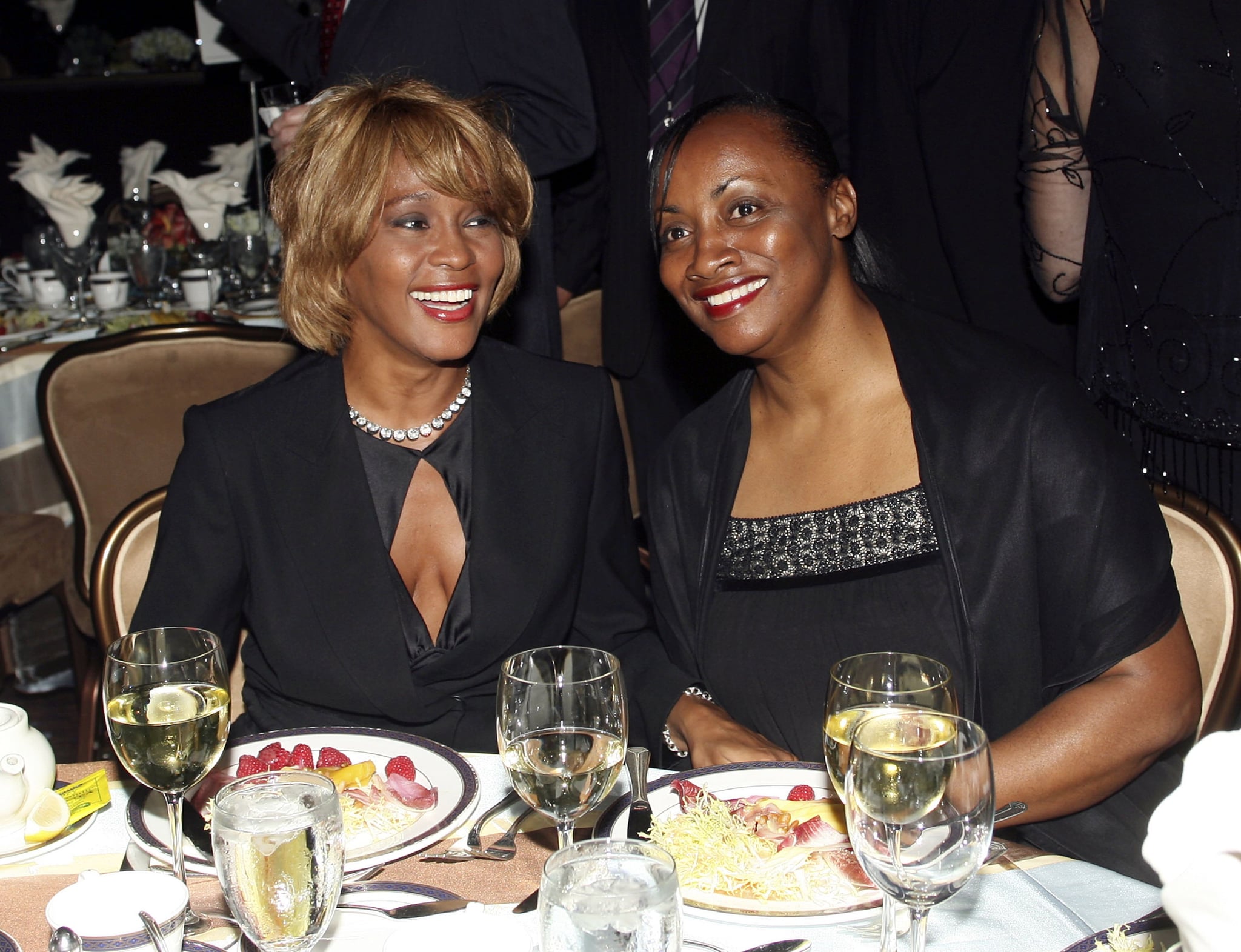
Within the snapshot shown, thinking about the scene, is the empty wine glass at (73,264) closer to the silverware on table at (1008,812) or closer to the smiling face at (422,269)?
the smiling face at (422,269)

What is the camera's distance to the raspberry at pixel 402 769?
1.44 meters

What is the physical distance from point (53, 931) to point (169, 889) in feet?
0.31

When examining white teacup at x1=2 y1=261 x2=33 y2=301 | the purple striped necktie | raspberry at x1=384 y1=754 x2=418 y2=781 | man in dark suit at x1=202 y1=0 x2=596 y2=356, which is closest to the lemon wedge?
raspberry at x1=384 y1=754 x2=418 y2=781

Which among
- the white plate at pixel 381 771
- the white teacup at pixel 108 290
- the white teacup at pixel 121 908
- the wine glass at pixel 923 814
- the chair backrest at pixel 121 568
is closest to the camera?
the wine glass at pixel 923 814

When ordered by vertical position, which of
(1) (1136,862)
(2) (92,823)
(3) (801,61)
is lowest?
(1) (1136,862)

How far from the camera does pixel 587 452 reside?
2229 mm

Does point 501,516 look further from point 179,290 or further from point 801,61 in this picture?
point 179,290

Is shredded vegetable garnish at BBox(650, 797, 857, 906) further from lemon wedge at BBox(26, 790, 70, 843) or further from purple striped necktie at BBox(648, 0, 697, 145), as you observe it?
purple striped necktie at BBox(648, 0, 697, 145)

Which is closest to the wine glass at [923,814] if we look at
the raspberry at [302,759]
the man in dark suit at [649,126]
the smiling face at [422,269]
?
the raspberry at [302,759]

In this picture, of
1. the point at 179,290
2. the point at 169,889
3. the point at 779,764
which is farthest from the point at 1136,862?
the point at 179,290

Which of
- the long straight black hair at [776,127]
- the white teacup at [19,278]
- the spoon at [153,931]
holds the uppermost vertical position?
the long straight black hair at [776,127]

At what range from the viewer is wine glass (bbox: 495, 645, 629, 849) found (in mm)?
1161

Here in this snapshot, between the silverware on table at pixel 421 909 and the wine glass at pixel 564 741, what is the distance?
111 millimetres

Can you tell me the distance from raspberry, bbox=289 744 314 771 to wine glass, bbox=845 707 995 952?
0.72 metres
